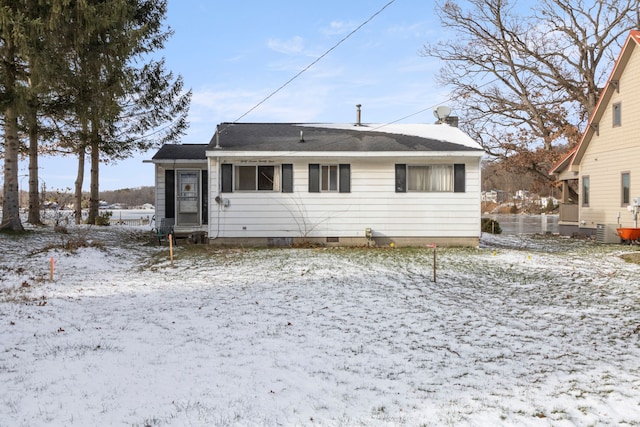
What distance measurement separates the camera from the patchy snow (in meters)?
14.9

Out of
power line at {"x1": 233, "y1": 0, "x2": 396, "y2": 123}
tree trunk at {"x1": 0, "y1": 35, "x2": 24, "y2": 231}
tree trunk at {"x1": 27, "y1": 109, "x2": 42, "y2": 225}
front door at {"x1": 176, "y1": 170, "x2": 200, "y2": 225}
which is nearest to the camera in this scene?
power line at {"x1": 233, "y1": 0, "x2": 396, "y2": 123}

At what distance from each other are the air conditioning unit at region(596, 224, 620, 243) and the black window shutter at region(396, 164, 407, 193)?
28.5 feet

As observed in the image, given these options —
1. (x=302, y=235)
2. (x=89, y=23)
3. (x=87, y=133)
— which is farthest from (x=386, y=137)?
(x=87, y=133)

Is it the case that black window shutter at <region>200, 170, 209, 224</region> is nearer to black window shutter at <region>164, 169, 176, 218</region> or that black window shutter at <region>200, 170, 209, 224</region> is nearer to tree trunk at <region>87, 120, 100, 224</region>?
black window shutter at <region>164, 169, 176, 218</region>

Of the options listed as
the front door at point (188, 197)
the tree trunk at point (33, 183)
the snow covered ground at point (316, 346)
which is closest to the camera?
the snow covered ground at point (316, 346)

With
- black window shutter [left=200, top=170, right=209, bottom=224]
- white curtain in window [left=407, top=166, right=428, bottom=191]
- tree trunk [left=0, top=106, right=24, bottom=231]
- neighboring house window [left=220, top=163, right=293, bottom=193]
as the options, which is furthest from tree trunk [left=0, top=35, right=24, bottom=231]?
white curtain in window [left=407, top=166, right=428, bottom=191]

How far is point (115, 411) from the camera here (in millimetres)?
3369

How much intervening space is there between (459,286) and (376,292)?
1.84m

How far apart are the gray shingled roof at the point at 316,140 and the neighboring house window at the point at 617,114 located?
24.8 ft

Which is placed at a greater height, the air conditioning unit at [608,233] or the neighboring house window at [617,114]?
the neighboring house window at [617,114]

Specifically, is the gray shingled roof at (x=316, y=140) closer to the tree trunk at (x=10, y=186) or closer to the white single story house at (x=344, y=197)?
the white single story house at (x=344, y=197)

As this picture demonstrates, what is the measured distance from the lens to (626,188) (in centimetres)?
1620

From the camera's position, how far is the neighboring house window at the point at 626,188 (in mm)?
16039

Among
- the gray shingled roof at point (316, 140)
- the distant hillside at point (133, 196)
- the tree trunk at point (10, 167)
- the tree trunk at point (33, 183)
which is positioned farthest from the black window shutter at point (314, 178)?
the distant hillside at point (133, 196)
